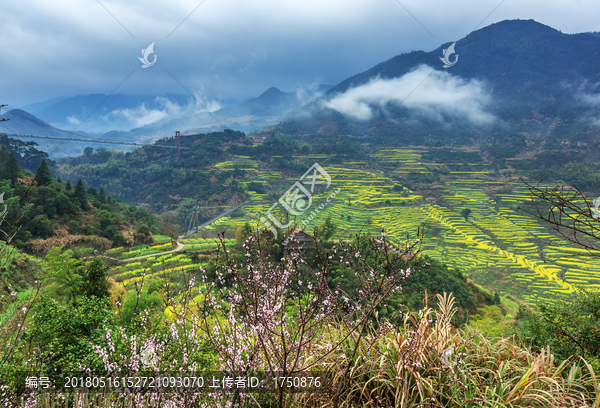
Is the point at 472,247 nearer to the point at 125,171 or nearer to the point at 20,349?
the point at 20,349

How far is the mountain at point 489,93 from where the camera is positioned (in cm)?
8613

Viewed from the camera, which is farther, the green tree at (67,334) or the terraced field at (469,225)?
the terraced field at (469,225)

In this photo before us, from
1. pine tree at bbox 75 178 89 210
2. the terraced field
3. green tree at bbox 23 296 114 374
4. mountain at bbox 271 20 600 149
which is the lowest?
the terraced field

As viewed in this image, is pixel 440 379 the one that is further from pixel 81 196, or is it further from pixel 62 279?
pixel 81 196

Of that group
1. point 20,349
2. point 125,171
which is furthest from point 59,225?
point 125,171

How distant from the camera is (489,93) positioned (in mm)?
107625

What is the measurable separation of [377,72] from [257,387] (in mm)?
156031

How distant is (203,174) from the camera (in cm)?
6188

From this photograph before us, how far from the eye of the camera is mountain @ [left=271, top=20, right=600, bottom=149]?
86.1 metres

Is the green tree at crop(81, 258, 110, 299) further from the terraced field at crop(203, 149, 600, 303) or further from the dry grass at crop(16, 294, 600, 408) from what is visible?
the terraced field at crop(203, 149, 600, 303)

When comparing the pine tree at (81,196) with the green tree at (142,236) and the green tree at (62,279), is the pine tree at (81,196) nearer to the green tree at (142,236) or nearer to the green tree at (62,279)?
the green tree at (142,236)

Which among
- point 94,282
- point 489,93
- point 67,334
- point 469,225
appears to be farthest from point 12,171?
point 489,93

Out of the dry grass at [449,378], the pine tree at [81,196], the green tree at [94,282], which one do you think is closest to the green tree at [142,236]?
the pine tree at [81,196]

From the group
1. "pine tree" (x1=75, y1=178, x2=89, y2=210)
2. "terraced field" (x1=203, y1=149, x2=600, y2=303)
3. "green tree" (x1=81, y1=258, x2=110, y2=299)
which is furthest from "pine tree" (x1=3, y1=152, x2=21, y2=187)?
"terraced field" (x1=203, y1=149, x2=600, y2=303)
